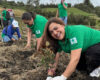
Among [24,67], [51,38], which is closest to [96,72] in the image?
[51,38]

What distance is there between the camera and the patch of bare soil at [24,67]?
2662mm

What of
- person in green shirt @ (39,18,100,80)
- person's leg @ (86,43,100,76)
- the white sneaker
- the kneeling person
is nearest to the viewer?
person in green shirt @ (39,18,100,80)

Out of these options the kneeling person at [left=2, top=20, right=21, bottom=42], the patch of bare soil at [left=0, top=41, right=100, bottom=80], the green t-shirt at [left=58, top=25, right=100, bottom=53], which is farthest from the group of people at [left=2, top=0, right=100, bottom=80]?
the kneeling person at [left=2, top=20, right=21, bottom=42]

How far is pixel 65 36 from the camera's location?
206 centimetres

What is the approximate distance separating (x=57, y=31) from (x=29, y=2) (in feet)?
121

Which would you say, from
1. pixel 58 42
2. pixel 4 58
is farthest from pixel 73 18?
pixel 58 42

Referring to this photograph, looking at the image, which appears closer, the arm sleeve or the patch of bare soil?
the arm sleeve

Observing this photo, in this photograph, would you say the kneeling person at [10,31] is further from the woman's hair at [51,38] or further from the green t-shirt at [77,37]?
the green t-shirt at [77,37]

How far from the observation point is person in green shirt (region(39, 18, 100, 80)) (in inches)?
77.4

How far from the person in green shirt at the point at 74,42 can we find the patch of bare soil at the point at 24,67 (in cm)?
27

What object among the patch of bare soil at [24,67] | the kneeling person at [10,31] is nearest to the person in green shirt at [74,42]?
the patch of bare soil at [24,67]

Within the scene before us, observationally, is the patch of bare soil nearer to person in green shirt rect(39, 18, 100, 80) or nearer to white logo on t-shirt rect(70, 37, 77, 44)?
person in green shirt rect(39, 18, 100, 80)

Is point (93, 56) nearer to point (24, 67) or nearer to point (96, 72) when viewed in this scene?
point (96, 72)

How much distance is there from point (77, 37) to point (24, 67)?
149 centimetres
